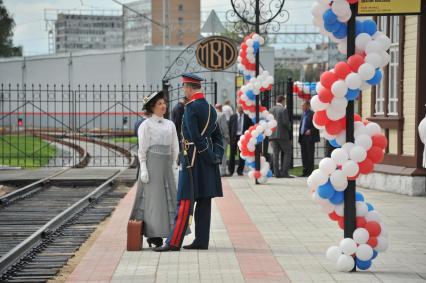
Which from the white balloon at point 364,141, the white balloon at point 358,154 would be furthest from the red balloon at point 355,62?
the white balloon at point 358,154

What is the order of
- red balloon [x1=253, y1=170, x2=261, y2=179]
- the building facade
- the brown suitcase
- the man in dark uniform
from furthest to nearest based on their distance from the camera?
red balloon [x1=253, y1=170, x2=261, y2=179]
the building facade
the brown suitcase
the man in dark uniform

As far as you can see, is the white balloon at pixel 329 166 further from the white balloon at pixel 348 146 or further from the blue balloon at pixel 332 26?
the blue balloon at pixel 332 26

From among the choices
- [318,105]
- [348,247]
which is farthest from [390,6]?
[348,247]

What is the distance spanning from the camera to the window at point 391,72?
18703 mm

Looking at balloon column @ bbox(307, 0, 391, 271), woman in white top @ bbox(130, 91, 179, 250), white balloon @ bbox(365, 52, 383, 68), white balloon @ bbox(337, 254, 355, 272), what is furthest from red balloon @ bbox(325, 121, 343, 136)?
woman in white top @ bbox(130, 91, 179, 250)

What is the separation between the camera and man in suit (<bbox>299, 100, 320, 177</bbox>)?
23250 mm

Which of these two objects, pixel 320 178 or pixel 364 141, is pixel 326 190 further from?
pixel 364 141

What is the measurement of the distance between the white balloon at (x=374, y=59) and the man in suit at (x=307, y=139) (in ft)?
45.8

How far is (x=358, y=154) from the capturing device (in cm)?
923

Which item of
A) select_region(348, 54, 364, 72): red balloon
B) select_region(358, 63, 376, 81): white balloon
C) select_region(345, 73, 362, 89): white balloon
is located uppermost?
select_region(348, 54, 364, 72): red balloon

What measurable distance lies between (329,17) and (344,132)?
3.75 feet

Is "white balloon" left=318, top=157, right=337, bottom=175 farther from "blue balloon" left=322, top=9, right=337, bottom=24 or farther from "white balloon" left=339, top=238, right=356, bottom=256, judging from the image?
"blue balloon" left=322, top=9, right=337, bottom=24

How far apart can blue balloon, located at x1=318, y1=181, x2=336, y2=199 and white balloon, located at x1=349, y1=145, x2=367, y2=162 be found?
34cm

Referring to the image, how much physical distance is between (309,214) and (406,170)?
12.7ft
